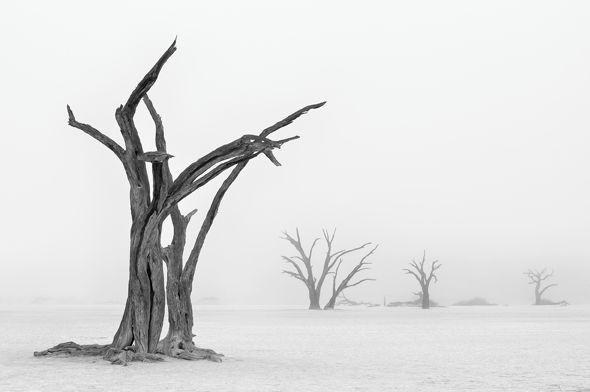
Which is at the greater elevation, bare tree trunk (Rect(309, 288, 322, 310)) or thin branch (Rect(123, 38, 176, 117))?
thin branch (Rect(123, 38, 176, 117))

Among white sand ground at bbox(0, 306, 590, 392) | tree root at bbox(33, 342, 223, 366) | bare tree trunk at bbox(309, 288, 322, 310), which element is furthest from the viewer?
bare tree trunk at bbox(309, 288, 322, 310)

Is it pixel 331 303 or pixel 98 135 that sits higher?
pixel 98 135

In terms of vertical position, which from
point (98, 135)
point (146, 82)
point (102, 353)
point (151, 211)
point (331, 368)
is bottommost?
point (331, 368)

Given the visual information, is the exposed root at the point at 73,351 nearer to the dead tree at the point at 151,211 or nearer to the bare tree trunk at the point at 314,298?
the dead tree at the point at 151,211

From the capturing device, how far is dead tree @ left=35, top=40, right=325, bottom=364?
42.5 ft

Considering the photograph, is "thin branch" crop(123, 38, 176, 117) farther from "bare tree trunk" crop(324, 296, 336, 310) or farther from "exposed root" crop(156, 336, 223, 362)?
"bare tree trunk" crop(324, 296, 336, 310)

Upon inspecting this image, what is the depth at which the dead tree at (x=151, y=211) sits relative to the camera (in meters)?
12.9

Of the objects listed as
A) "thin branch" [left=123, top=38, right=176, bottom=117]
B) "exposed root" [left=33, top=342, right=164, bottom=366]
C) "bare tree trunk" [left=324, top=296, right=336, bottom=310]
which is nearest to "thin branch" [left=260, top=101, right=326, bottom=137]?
"thin branch" [left=123, top=38, right=176, bottom=117]

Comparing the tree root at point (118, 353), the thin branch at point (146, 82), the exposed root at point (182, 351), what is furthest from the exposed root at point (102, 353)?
the thin branch at point (146, 82)

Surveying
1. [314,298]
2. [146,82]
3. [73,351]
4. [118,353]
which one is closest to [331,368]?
[118,353]

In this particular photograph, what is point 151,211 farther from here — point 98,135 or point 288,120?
point 288,120

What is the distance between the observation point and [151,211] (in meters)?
13.1

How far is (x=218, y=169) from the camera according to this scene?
Answer: 13.1 metres

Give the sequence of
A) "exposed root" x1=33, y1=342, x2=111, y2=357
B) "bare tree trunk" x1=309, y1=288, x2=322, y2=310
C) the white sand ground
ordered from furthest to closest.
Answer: "bare tree trunk" x1=309, y1=288, x2=322, y2=310
"exposed root" x1=33, y1=342, x2=111, y2=357
the white sand ground
